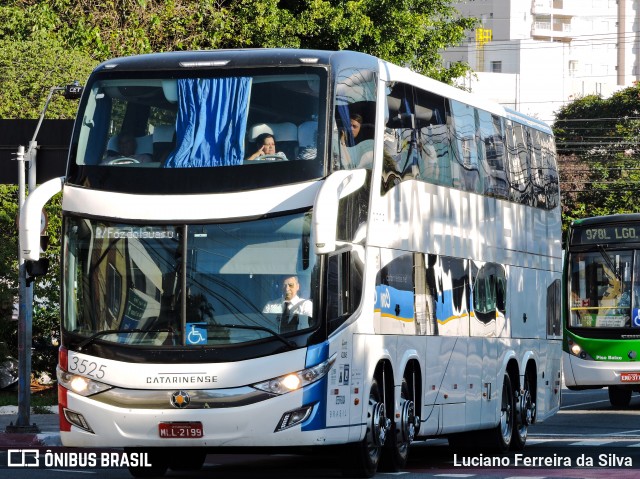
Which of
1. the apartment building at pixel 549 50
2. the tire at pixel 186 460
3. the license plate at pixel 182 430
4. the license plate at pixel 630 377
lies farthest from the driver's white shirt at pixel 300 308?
the apartment building at pixel 549 50

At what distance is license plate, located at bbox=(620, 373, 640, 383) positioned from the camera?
2627 centimetres

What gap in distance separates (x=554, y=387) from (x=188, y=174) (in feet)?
34.1

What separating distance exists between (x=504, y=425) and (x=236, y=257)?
7.34m

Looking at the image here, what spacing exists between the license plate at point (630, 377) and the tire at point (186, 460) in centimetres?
1284

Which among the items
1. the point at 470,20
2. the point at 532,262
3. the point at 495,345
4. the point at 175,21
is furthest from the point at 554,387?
the point at 470,20

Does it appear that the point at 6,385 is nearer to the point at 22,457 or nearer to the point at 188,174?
the point at 22,457

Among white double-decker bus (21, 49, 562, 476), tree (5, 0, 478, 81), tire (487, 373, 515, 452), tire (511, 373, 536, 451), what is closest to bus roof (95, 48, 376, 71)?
white double-decker bus (21, 49, 562, 476)

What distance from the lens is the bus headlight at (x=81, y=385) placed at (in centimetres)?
1270

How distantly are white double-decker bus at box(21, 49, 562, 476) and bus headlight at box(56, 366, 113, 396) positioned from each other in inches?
0.6

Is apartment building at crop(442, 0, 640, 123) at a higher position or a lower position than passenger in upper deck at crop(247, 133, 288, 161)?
higher

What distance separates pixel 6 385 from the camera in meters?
27.4

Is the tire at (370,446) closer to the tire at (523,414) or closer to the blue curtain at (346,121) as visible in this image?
the blue curtain at (346,121)

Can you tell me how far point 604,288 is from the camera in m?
26.8

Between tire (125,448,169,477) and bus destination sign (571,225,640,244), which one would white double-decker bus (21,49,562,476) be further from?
bus destination sign (571,225,640,244)
